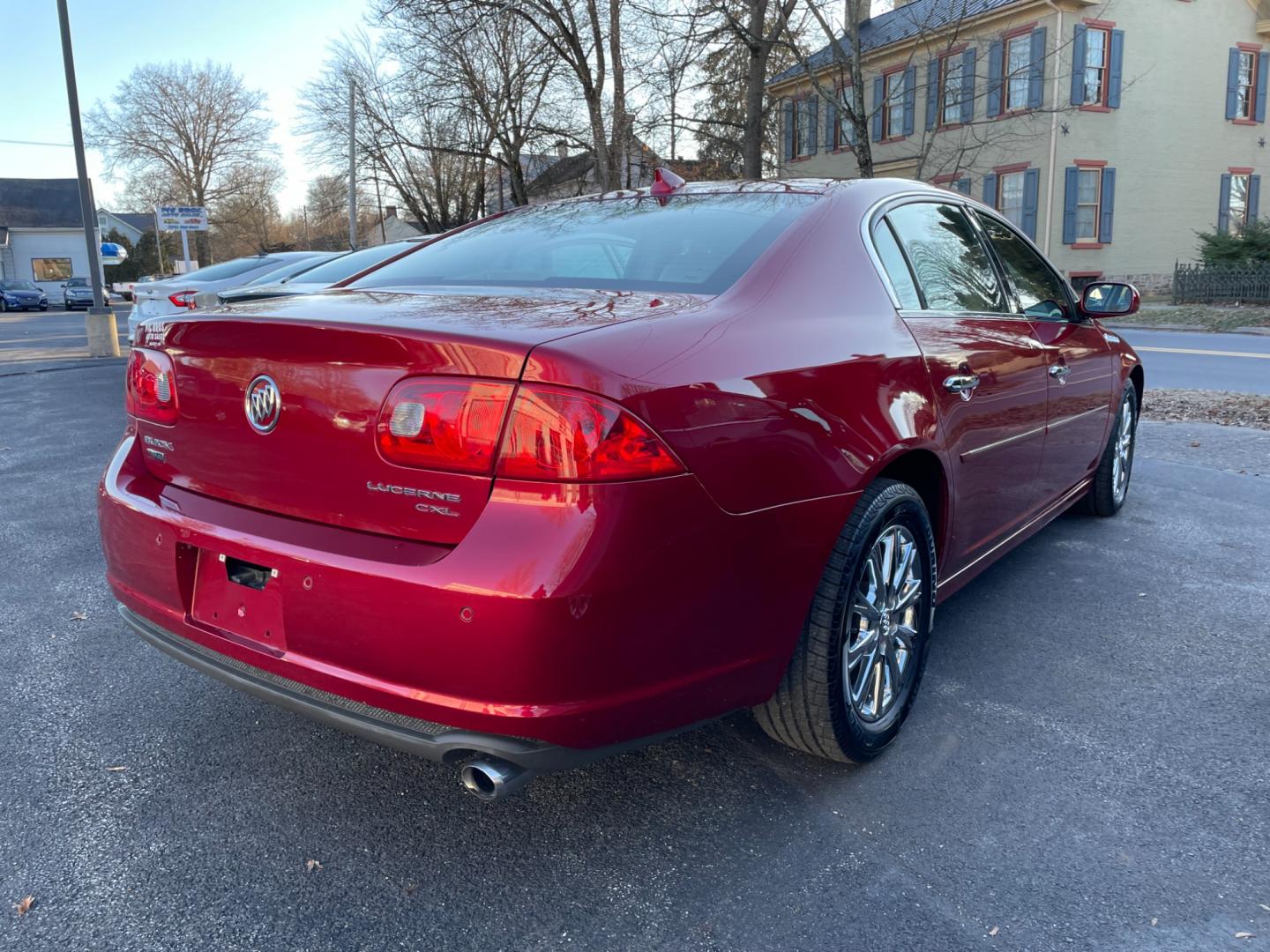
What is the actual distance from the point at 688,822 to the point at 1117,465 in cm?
367

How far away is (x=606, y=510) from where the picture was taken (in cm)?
182

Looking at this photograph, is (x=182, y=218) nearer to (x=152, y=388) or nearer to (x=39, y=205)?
(x=152, y=388)

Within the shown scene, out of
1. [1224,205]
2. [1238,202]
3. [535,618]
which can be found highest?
[1238,202]

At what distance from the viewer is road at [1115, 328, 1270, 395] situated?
38.0 ft

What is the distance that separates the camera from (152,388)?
2533 millimetres

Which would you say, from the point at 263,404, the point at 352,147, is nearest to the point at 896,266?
the point at 263,404

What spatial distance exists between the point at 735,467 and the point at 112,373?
13.0 m

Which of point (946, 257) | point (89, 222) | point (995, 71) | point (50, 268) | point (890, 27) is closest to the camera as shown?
point (946, 257)

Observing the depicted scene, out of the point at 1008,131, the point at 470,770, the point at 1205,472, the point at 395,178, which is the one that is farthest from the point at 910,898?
the point at 395,178

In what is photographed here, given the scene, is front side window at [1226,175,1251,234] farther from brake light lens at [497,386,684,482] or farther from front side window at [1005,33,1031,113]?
brake light lens at [497,386,684,482]

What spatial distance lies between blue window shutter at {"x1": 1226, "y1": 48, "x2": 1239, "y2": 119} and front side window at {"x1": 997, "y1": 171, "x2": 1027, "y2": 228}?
6615 mm

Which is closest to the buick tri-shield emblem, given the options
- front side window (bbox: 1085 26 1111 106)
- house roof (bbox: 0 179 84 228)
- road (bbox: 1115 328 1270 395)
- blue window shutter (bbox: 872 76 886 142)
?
road (bbox: 1115 328 1270 395)

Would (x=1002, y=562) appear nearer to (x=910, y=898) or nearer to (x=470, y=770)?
(x=910, y=898)

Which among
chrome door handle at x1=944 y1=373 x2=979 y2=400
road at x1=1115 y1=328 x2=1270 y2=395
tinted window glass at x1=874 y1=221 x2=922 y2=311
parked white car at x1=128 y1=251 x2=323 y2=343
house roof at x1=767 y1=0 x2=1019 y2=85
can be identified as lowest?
road at x1=1115 y1=328 x2=1270 y2=395
